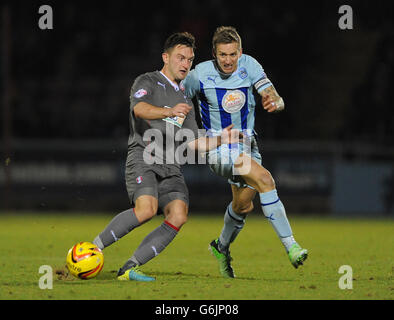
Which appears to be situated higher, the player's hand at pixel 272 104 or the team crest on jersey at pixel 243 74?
the team crest on jersey at pixel 243 74

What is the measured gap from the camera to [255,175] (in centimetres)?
732

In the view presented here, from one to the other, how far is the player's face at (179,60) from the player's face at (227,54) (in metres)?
0.44

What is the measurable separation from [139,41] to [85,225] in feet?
29.1

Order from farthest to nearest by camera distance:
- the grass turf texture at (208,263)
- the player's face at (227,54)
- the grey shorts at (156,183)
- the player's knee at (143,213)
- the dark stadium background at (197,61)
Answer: the dark stadium background at (197,61), the player's face at (227,54), the grey shorts at (156,183), the player's knee at (143,213), the grass turf texture at (208,263)

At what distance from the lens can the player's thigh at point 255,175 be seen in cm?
731

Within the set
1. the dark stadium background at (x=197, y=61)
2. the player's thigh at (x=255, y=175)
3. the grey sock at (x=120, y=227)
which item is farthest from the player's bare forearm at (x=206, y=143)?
the dark stadium background at (x=197, y=61)

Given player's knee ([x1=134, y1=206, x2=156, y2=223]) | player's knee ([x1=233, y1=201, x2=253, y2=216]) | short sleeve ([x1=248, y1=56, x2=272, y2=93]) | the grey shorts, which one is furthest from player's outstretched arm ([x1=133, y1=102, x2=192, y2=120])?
player's knee ([x1=233, y1=201, x2=253, y2=216])

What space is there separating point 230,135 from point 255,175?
41 centimetres

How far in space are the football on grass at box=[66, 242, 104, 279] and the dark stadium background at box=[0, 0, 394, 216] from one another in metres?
11.6

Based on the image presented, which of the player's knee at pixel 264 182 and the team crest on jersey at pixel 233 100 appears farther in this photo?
the team crest on jersey at pixel 233 100

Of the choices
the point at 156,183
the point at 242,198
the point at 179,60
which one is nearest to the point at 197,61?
the point at 242,198

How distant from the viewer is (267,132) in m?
20.5

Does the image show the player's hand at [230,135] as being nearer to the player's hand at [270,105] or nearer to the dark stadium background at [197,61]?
the player's hand at [270,105]
